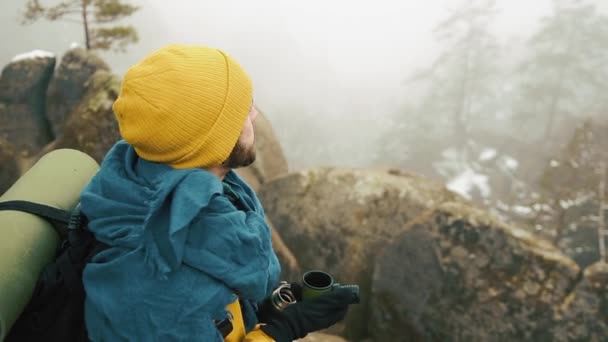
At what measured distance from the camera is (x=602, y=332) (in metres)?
5.73

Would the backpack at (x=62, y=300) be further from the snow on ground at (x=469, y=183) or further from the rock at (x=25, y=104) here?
the snow on ground at (x=469, y=183)

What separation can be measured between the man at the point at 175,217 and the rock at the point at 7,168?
890 centimetres

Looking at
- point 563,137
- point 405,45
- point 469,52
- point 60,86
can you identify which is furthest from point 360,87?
point 60,86

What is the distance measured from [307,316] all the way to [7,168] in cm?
967

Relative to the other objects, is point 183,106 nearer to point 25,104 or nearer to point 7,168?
point 7,168

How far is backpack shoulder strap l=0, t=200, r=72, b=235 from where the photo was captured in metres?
2.41

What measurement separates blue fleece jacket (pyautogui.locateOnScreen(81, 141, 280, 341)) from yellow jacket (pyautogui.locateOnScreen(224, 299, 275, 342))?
280 millimetres

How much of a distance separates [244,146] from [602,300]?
6.08 m

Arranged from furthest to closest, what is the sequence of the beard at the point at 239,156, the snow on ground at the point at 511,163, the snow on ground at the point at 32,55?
1. the snow on ground at the point at 511,163
2. the snow on ground at the point at 32,55
3. the beard at the point at 239,156

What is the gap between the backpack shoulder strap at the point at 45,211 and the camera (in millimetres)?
2410

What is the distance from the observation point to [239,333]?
2.47m

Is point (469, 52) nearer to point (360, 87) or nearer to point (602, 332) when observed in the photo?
point (360, 87)

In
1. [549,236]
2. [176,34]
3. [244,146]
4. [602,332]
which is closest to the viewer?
[244,146]

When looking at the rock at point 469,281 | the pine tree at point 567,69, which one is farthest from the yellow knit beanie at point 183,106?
the pine tree at point 567,69
